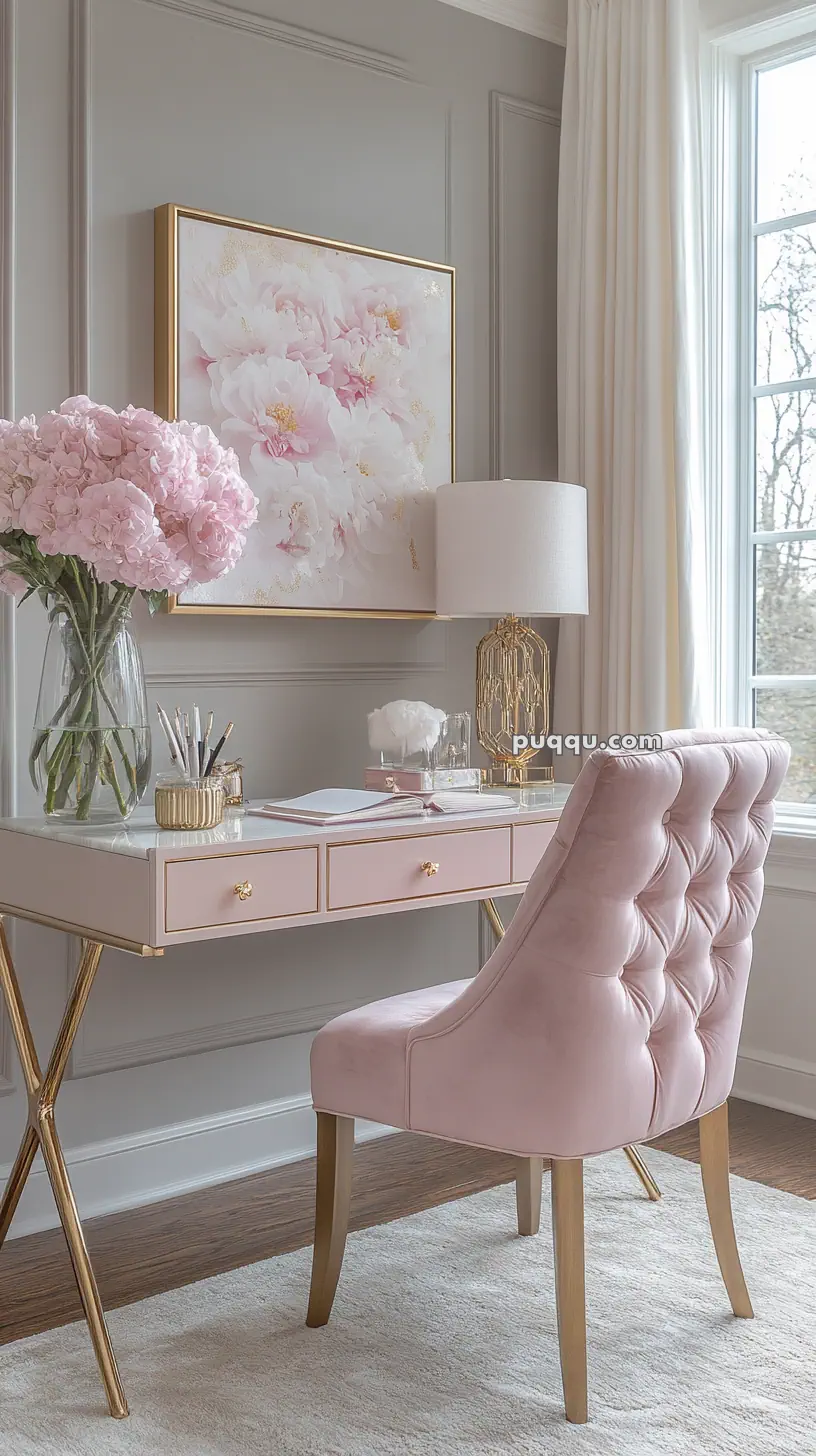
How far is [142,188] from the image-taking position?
2602 mm

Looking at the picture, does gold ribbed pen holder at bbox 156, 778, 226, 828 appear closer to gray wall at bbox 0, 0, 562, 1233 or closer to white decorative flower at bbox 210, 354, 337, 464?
gray wall at bbox 0, 0, 562, 1233

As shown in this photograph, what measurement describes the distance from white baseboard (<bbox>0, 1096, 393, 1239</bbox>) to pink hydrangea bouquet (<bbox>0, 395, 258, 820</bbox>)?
0.81 meters

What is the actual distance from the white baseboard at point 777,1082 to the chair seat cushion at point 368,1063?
1.42 meters

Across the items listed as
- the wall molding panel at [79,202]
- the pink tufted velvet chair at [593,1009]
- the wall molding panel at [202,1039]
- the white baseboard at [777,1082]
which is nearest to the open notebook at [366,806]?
the pink tufted velvet chair at [593,1009]

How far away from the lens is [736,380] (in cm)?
329

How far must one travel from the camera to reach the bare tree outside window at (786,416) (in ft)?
10.4

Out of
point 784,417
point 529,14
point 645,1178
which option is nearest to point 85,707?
point 645,1178

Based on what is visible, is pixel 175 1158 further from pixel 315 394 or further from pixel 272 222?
pixel 272 222

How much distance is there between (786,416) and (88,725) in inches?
77.1

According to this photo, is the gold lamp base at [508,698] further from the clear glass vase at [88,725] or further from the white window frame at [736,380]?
the clear glass vase at [88,725]

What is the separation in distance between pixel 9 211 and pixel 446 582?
114 centimetres

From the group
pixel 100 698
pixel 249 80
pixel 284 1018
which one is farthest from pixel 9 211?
pixel 284 1018

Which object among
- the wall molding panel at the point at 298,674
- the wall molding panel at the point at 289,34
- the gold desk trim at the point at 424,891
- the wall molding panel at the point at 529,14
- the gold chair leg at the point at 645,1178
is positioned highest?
the wall molding panel at the point at 529,14

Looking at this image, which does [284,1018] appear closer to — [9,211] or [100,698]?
[100,698]
